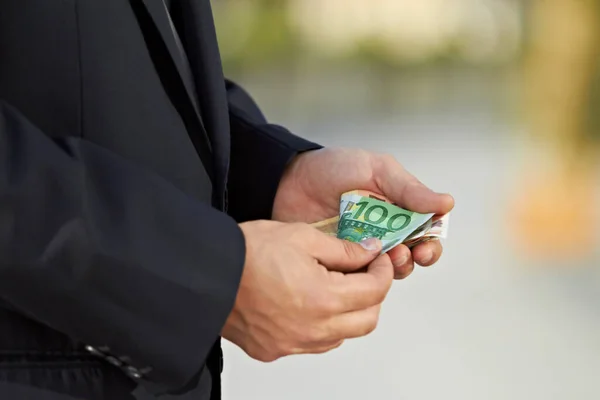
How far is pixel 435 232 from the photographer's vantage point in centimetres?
119

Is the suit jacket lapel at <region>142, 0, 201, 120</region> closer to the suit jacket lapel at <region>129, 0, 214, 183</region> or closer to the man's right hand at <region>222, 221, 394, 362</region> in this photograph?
the suit jacket lapel at <region>129, 0, 214, 183</region>

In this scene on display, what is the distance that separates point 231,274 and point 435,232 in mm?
459

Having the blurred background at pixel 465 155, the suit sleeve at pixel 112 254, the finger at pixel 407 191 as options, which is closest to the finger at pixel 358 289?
the suit sleeve at pixel 112 254

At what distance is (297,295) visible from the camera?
87 cm

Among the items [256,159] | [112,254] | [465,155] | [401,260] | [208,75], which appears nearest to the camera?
Answer: [112,254]

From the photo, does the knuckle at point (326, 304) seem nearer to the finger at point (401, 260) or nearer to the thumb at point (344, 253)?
the thumb at point (344, 253)

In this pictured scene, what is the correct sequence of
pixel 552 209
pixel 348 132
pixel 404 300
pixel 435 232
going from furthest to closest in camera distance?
pixel 348 132 < pixel 552 209 < pixel 404 300 < pixel 435 232

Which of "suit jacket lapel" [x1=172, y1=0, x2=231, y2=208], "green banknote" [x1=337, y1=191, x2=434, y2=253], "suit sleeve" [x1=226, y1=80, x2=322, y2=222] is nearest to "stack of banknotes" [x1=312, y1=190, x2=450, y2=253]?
"green banknote" [x1=337, y1=191, x2=434, y2=253]

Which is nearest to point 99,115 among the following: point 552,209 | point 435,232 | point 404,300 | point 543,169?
point 435,232

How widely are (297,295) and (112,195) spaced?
23 cm

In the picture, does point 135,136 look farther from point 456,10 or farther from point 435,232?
point 456,10

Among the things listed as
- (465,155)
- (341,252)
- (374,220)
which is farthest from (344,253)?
(465,155)

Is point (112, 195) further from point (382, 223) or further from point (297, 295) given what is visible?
point (382, 223)

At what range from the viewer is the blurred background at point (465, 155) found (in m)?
2.92
